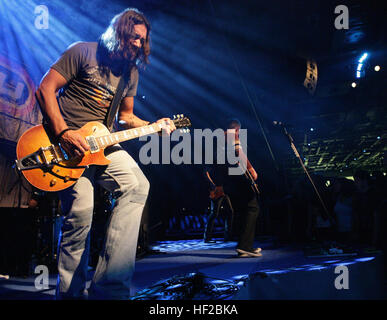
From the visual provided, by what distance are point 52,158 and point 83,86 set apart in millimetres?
629

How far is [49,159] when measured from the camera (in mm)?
2068

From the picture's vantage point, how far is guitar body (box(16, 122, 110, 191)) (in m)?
2.04

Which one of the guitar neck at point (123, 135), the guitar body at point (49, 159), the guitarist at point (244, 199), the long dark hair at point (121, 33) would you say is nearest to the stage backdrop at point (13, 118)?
the guitar body at point (49, 159)

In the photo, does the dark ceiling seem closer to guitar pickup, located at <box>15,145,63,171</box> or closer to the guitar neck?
the guitar neck

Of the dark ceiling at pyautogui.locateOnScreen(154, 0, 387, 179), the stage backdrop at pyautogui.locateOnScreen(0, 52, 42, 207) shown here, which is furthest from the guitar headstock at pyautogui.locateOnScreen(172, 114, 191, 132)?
the stage backdrop at pyautogui.locateOnScreen(0, 52, 42, 207)

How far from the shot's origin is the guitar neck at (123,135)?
2.24 metres

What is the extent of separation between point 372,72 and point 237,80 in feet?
21.4

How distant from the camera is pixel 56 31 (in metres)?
5.99

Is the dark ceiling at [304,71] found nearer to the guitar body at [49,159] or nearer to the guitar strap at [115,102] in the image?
the guitar strap at [115,102]

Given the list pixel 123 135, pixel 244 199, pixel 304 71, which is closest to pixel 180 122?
pixel 123 135

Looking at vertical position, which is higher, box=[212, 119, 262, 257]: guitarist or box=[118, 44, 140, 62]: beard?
box=[118, 44, 140, 62]: beard

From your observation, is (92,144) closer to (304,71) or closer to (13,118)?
(13,118)

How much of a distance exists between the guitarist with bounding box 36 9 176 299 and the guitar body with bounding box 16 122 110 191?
0.23 ft
